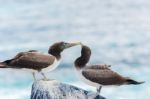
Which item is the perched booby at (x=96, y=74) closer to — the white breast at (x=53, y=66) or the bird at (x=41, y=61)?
the bird at (x=41, y=61)

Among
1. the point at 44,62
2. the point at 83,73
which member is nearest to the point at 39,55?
the point at 44,62

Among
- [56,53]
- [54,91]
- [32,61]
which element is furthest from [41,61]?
[54,91]

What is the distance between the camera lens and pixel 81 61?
17.3m

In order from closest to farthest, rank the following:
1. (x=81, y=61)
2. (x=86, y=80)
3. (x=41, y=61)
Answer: (x=81, y=61)
(x=86, y=80)
(x=41, y=61)

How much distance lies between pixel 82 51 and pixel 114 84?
128cm

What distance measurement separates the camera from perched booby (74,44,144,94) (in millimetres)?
17266

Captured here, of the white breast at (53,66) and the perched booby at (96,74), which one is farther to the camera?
the white breast at (53,66)

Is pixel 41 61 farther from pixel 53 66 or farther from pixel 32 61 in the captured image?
pixel 53 66

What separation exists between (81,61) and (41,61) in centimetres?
115

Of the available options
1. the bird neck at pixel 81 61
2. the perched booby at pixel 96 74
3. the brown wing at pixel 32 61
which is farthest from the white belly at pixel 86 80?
the brown wing at pixel 32 61

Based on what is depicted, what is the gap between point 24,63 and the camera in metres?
17.6

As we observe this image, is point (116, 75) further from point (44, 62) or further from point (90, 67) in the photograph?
point (44, 62)

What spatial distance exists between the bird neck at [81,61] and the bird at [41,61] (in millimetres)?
442

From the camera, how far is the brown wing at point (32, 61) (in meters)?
17.5
